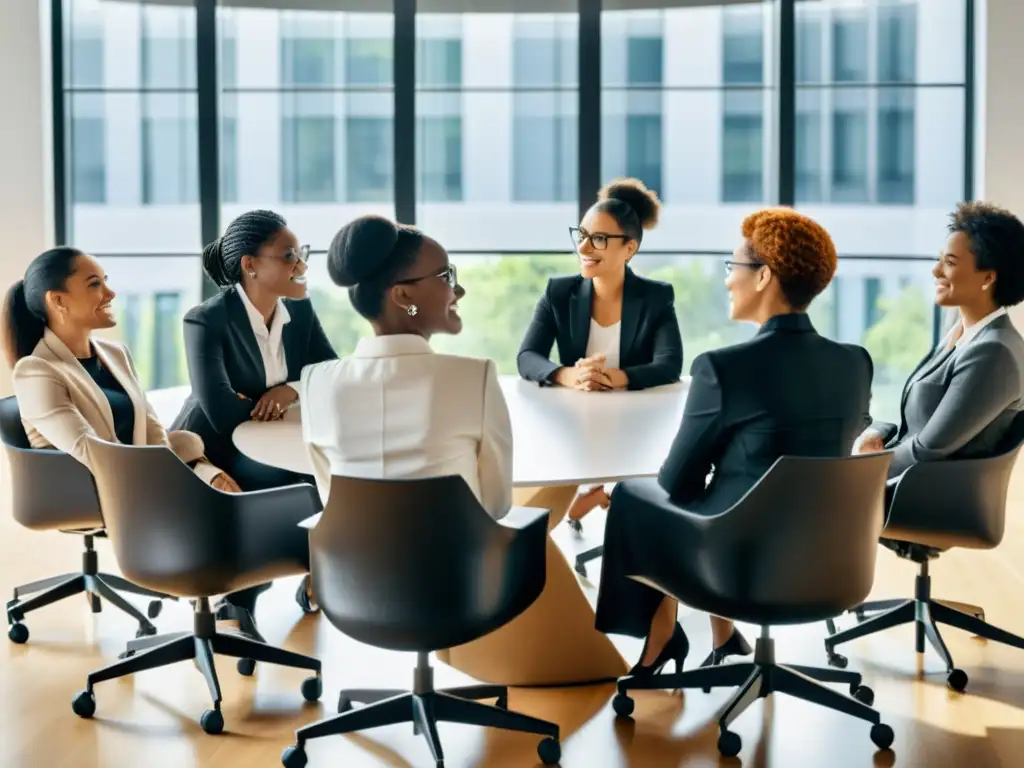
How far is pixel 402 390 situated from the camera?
2680mm

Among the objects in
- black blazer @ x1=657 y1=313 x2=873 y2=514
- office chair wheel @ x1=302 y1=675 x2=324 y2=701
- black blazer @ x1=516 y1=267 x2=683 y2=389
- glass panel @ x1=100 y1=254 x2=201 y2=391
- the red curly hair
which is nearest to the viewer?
black blazer @ x1=657 y1=313 x2=873 y2=514

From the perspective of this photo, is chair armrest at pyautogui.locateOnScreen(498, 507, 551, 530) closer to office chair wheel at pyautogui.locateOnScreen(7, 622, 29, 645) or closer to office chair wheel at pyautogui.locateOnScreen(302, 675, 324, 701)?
office chair wheel at pyautogui.locateOnScreen(302, 675, 324, 701)

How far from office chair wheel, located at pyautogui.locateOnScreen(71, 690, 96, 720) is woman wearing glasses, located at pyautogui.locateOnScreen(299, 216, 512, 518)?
1.03 meters

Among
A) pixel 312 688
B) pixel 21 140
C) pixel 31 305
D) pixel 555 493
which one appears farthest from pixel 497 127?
pixel 312 688

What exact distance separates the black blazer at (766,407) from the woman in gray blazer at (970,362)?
2.18 feet

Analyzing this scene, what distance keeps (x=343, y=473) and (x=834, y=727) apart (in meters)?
1.46

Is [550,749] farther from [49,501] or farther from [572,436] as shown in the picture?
[49,501]

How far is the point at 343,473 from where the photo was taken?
2.76 m

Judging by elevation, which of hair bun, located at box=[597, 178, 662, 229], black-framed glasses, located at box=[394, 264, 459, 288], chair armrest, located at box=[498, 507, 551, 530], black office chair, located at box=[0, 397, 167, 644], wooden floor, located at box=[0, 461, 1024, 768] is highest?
hair bun, located at box=[597, 178, 662, 229]

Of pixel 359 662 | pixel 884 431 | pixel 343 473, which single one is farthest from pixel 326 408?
pixel 884 431

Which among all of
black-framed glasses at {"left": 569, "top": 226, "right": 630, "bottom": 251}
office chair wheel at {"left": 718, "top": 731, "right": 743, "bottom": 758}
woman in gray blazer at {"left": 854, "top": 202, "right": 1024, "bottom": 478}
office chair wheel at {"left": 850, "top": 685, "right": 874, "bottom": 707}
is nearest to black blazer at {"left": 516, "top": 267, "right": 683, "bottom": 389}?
black-framed glasses at {"left": 569, "top": 226, "right": 630, "bottom": 251}

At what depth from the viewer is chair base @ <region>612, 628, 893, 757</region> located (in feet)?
10.0

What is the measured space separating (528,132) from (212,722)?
4.69 m

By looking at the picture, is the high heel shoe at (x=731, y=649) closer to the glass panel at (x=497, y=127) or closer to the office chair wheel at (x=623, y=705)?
the office chair wheel at (x=623, y=705)
